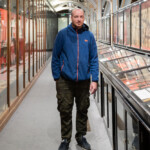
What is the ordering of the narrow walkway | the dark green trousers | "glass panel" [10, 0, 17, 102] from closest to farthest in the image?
the dark green trousers < the narrow walkway < "glass panel" [10, 0, 17, 102]

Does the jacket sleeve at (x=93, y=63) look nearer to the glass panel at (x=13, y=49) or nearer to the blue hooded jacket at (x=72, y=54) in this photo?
the blue hooded jacket at (x=72, y=54)

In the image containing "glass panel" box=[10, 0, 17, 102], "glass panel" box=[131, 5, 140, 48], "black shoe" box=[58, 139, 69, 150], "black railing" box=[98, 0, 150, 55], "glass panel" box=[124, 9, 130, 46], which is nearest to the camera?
"black shoe" box=[58, 139, 69, 150]

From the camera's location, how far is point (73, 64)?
2.74 m

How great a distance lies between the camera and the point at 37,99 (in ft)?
18.3

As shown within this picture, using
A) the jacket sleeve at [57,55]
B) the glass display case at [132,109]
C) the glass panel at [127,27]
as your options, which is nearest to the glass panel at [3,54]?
the jacket sleeve at [57,55]

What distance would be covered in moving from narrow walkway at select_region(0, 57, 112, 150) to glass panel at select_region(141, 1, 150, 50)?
1404mm

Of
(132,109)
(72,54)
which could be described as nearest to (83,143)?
(72,54)

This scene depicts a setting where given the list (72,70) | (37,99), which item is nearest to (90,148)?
(72,70)

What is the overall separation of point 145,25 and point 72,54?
6.07ft

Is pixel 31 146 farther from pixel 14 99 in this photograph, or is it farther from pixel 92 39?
pixel 14 99

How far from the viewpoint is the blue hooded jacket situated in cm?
274

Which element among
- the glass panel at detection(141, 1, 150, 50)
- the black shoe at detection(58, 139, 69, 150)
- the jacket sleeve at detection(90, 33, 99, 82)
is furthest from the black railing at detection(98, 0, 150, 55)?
the black shoe at detection(58, 139, 69, 150)

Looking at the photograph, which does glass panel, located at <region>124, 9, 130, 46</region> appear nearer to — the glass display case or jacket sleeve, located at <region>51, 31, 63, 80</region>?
the glass display case

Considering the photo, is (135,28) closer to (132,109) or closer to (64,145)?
(64,145)
